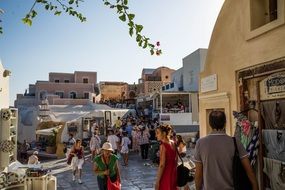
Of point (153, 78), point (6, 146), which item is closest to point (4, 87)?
point (6, 146)

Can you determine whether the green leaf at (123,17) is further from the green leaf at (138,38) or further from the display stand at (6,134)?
the display stand at (6,134)

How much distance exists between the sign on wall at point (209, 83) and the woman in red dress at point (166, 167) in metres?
2.65

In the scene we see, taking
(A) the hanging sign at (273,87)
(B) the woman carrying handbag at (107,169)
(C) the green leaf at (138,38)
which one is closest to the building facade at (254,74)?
(A) the hanging sign at (273,87)

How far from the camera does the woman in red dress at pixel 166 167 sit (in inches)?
222

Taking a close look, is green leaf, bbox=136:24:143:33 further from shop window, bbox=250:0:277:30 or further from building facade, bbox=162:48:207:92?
building facade, bbox=162:48:207:92

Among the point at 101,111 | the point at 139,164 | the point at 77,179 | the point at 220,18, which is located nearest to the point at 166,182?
the point at 220,18

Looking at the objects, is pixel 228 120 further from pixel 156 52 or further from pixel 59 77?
pixel 59 77

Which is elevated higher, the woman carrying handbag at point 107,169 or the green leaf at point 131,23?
the green leaf at point 131,23

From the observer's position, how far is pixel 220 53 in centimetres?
764

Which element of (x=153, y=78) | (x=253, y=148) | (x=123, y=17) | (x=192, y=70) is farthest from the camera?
(x=153, y=78)

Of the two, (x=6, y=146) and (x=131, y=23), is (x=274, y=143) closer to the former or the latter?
(x=131, y=23)

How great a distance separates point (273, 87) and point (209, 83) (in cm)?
257

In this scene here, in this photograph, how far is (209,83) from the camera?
27.0ft

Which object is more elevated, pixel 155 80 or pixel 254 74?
pixel 155 80
